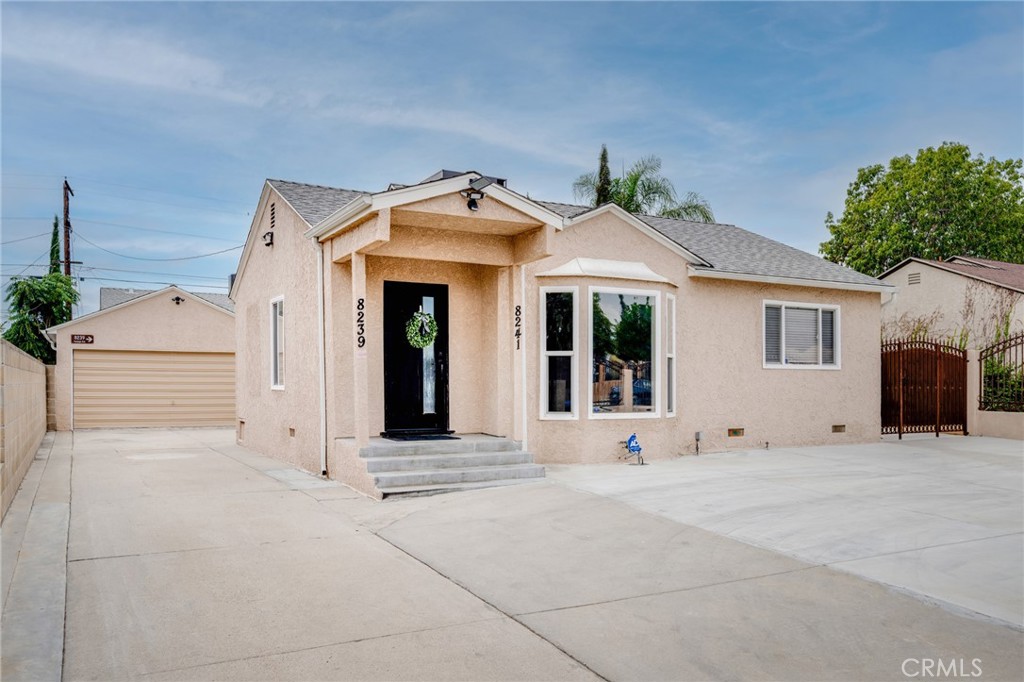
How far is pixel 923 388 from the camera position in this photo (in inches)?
600

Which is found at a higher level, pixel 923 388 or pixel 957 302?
pixel 957 302

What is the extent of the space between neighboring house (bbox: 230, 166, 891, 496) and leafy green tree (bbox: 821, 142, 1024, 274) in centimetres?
2248

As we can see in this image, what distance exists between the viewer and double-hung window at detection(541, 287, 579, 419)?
35.7ft

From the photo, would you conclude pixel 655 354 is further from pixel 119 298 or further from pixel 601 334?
pixel 119 298

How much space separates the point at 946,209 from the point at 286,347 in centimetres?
3180

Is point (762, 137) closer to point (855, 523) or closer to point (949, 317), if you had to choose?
point (949, 317)

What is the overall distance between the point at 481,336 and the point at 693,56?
888 centimetres

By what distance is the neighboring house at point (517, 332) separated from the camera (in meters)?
9.80

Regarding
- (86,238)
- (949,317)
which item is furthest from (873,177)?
(86,238)

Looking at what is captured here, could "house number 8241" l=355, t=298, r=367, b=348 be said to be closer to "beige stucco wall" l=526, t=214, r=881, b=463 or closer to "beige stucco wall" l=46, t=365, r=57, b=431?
"beige stucco wall" l=526, t=214, r=881, b=463

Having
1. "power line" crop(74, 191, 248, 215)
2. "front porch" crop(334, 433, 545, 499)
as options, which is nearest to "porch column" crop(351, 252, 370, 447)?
"front porch" crop(334, 433, 545, 499)

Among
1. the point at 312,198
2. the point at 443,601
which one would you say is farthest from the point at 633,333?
the point at 443,601

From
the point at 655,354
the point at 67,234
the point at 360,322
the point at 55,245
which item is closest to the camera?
the point at 360,322

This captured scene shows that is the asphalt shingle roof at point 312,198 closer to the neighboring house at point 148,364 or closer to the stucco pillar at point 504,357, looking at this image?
the stucco pillar at point 504,357
